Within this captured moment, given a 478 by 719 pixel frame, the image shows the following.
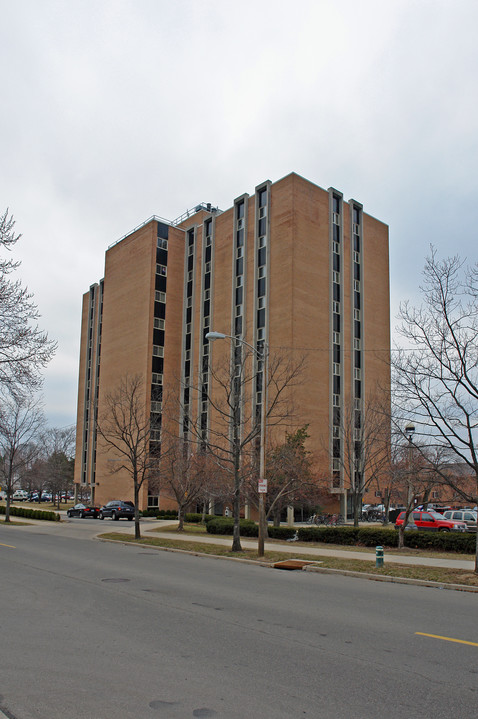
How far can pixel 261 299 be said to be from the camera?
166 feet

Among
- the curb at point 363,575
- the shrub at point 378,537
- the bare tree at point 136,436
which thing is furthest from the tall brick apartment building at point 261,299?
the curb at point 363,575

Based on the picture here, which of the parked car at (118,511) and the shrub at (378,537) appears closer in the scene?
the shrub at (378,537)

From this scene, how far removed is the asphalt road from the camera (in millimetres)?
5238

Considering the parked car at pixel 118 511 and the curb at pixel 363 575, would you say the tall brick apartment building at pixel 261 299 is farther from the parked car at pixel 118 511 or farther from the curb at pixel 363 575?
the curb at pixel 363 575

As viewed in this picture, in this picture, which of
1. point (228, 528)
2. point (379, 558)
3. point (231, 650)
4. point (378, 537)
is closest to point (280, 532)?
point (228, 528)

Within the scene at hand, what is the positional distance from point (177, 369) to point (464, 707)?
54029 millimetres

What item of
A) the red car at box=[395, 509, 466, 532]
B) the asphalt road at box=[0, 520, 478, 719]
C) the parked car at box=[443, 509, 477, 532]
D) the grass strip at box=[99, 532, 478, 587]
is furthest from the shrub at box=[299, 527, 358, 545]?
the asphalt road at box=[0, 520, 478, 719]

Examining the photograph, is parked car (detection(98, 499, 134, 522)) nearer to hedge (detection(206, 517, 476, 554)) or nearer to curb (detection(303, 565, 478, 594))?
hedge (detection(206, 517, 476, 554))

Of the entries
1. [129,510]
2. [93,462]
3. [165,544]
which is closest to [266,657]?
[165,544]

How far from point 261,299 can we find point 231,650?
1751 inches

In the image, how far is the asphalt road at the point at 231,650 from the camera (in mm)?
5238

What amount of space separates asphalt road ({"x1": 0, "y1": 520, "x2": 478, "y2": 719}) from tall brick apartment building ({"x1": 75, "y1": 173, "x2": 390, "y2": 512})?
31041 millimetres

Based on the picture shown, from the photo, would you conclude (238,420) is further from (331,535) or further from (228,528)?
(228,528)

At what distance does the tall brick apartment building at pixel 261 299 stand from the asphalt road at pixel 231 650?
31041 millimetres
